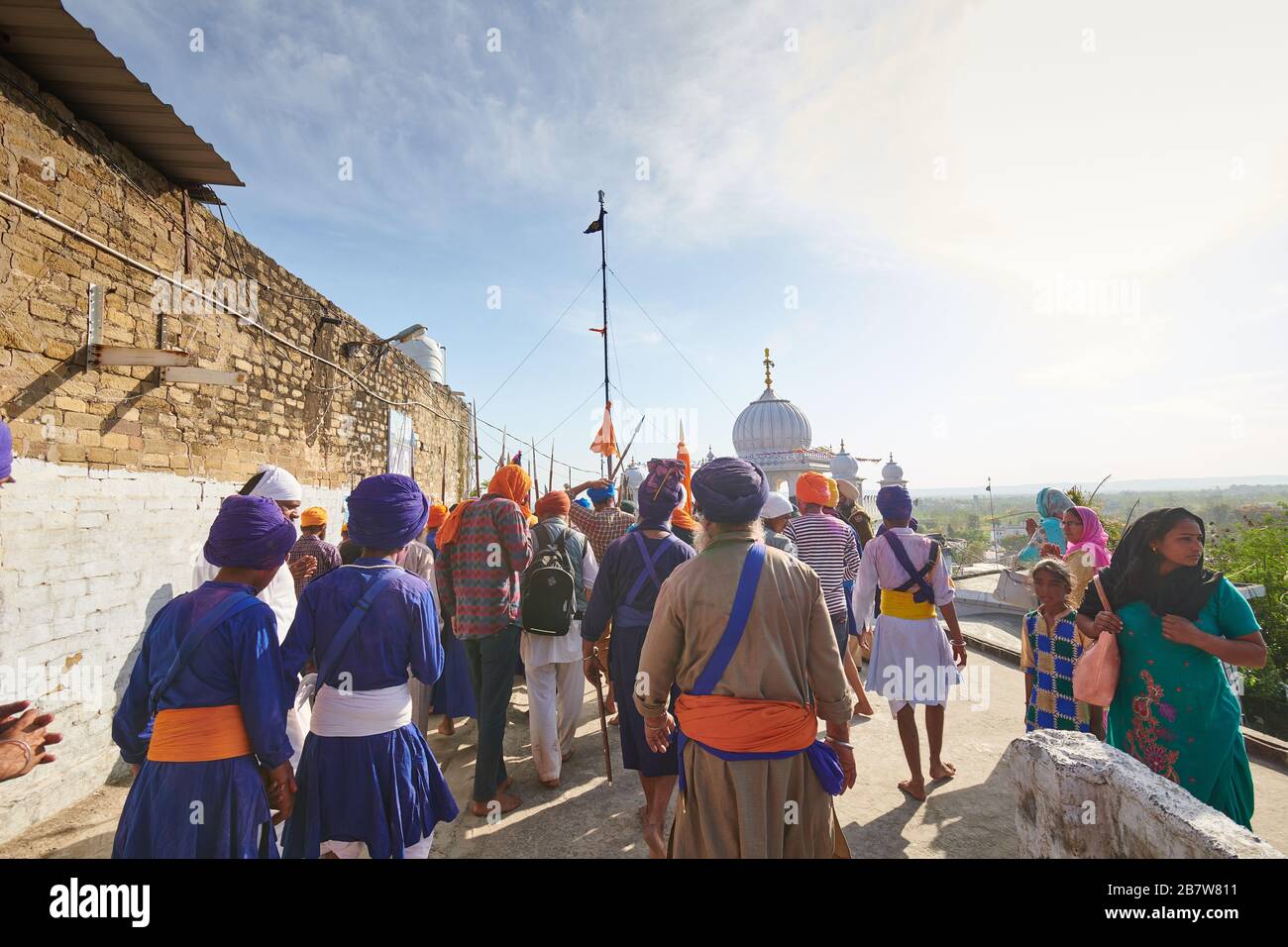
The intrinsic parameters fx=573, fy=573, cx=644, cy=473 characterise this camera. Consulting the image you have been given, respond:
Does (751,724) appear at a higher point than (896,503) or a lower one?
lower

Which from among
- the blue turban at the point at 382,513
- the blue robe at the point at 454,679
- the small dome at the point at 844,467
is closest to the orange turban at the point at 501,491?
Result: the blue robe at the point at 454,679

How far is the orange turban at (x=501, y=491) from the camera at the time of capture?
3850mm

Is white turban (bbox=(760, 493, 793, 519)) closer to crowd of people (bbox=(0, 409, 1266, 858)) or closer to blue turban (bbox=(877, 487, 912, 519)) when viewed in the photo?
blue turban (bbox=(877, 487, 912, 519))

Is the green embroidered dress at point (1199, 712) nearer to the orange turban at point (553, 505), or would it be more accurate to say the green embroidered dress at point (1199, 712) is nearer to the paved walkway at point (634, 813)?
the paved walkway at point (634, 813)

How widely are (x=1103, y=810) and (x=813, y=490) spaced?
2.94 meters

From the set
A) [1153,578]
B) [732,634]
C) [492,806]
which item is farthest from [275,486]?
[1153,578]

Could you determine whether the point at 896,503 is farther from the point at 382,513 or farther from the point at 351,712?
the point at 351,712

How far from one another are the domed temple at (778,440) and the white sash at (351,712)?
21.1m

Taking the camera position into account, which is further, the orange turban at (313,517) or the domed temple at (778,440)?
the domed temple at (778,440)

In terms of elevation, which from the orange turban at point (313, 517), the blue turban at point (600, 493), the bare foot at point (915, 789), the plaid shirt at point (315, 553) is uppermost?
the blue turban at point (600, 493)

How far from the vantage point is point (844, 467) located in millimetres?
27344

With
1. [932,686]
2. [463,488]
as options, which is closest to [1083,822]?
[932,686]

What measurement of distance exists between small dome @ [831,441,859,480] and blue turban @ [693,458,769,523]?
25.7 metres
